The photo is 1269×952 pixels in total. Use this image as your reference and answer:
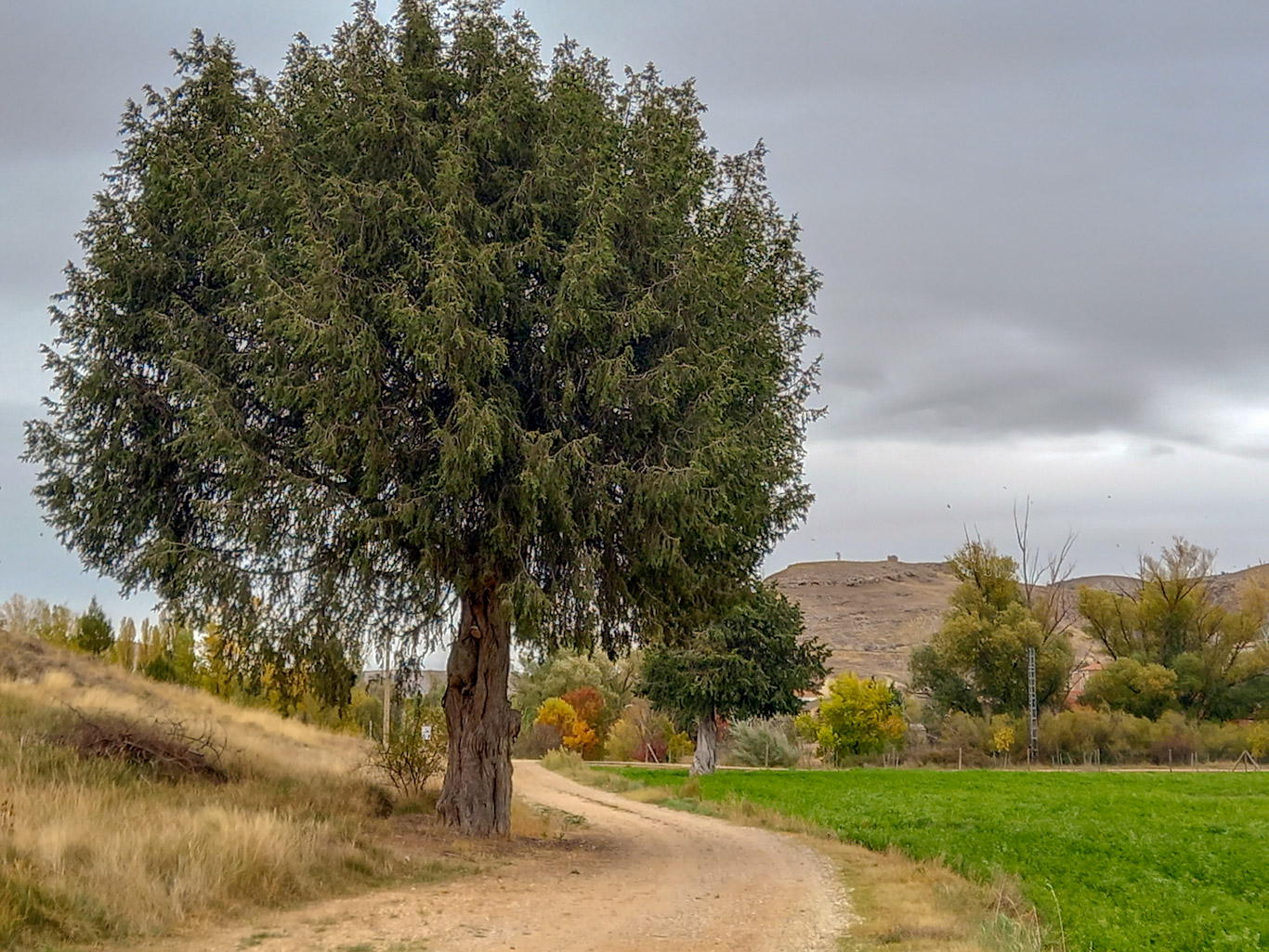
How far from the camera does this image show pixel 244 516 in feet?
48.1

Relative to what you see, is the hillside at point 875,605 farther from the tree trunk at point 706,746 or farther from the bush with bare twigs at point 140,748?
the bush with bare twigs at point 140,748

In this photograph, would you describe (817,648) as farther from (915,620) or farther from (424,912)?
(915,620)

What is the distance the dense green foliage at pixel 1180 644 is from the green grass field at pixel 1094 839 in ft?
84.7

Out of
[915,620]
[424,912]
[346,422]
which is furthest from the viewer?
[915,620]

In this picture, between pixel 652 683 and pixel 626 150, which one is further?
pixel 652 683

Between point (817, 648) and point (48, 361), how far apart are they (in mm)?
34087

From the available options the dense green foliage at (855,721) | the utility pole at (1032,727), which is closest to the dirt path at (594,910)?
the dense green foliage at (855,721)

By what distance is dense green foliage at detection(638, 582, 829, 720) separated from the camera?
42156 mm

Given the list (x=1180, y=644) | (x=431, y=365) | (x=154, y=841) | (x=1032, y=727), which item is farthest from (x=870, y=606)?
(x=154, y=841)

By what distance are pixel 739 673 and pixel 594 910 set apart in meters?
30.9

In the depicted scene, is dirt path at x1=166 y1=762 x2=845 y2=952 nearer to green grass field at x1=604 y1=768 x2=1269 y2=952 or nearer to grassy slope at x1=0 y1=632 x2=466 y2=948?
grassy slope at x1=0 y1=632 x2=466 y2=948

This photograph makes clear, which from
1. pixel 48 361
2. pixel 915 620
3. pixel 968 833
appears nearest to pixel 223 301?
pixel 48 361

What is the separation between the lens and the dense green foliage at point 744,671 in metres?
42.2

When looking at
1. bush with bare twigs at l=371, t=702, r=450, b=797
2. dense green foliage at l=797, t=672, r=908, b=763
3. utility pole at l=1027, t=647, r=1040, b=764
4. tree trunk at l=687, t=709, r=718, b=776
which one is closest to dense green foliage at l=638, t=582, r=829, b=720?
tree trunk at l=687, t=709, r=718, b=776
